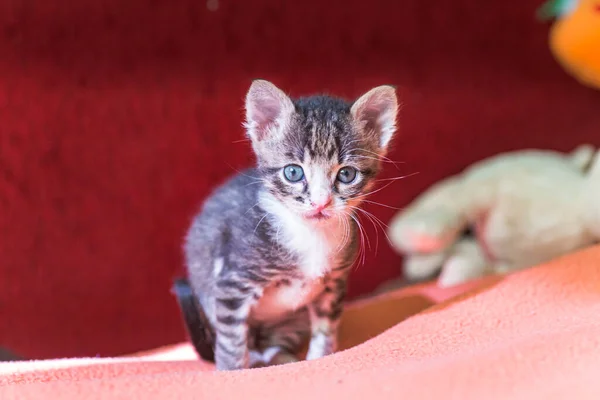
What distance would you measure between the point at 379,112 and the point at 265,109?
0.22 m

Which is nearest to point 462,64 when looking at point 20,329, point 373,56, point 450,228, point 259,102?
point 373,56

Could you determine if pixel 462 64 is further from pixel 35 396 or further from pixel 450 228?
pixel 35 396

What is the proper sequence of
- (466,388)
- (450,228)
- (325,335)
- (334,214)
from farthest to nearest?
1. (450,228)
2. (325,335)
3. (334,214)
4. (466,388)

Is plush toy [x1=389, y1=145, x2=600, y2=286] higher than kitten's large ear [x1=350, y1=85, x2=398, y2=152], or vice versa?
kitten's large ear [x1=350, y1=85, x2=398, y2=152]

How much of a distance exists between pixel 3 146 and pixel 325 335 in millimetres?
918

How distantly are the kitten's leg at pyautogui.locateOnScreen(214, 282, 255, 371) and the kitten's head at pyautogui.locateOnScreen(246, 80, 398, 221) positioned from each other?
0.71ft

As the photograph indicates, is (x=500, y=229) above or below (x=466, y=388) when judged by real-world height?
below

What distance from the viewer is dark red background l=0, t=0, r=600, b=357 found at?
1554mm

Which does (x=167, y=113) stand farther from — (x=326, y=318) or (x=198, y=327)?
(x=326, y=318)

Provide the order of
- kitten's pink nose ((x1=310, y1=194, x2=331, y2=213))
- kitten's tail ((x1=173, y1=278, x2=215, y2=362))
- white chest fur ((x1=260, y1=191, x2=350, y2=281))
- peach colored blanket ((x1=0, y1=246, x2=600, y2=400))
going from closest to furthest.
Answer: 1. peach colored blanket ((x1=0, y1=246, x2=600, y2=400))
2. kitten's pink nose ((x1=310, y1=194, x2=331, y2=213))
3. white chest fur ((x1=260, y1=191, x2=350, y2=281))
4. kitten's tail ((x1=173, y1=278, x2=215, y2=362))

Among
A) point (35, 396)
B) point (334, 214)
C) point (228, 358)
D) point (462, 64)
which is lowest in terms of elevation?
point (228, 358)

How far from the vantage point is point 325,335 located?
129 cm

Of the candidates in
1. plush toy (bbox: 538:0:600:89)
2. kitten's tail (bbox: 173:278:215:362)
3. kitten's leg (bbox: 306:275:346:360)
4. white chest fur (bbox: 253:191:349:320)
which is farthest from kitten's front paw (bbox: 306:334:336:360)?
plush toy (bbox: 538:0:600:89)

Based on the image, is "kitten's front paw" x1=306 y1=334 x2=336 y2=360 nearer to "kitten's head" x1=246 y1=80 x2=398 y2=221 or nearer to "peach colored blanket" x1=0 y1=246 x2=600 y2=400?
"peach colored blanket" x1=0 y1=246 x2=600 y2=400
